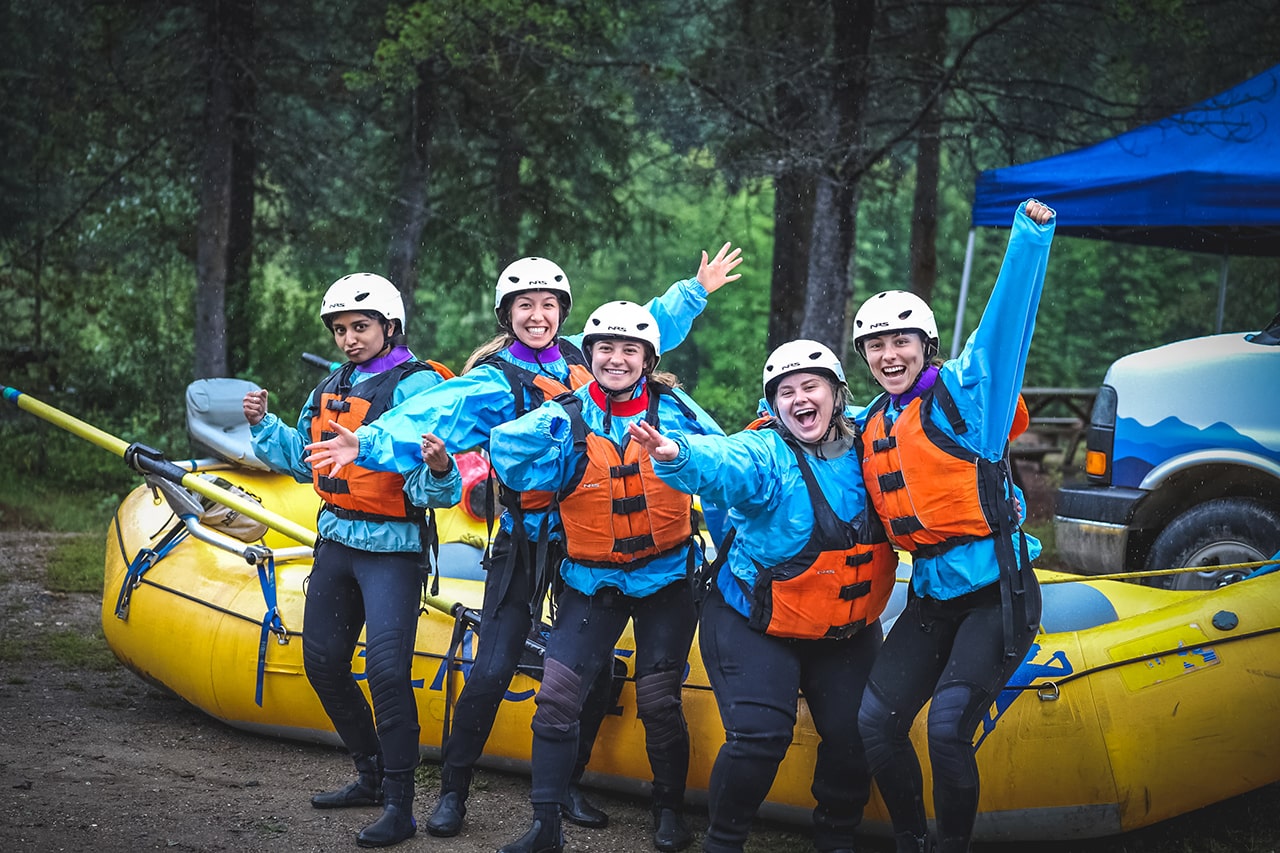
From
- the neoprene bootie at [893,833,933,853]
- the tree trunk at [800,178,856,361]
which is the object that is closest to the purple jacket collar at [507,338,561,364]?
the neoprene bootie at [893,833,933,853]

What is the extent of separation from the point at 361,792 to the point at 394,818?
0.37 m

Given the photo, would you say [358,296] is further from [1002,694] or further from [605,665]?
[1002,694]

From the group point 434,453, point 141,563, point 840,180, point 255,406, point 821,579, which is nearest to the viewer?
point 821,579

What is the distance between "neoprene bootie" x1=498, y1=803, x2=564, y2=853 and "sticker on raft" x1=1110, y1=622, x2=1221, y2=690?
5.85ft

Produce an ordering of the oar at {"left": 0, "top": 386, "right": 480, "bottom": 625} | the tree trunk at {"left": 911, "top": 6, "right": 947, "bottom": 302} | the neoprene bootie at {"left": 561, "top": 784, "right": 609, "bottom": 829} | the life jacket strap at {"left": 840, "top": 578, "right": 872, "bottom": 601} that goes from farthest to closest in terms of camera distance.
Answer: the tree trunk at {"left": 911, "top": 6, "right": 947, "bottom": 302}, the oar at {"left": 0, "top": 386, "right": 480, "bottom": 625}, the neoprene bootie at {"left": 561, "top": 784, "right": 609, "bottom": 829}, the life jacket strap at {"left": 840, "top": 578, "right": 872, "bottom": 601}

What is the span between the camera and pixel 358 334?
415 cm

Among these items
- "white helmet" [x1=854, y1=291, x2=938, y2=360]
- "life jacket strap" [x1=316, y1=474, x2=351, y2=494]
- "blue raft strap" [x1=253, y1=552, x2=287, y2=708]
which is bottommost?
"blue raft strap" [x1=253, y1=552, x2=287, y2=708]

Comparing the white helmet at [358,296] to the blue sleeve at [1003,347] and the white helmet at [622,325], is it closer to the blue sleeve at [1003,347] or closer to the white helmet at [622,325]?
the white helmet at [622,325]

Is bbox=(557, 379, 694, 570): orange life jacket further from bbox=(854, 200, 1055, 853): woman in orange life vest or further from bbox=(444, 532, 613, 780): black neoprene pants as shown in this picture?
bbox=(854, 200, 1055, 853): woman in orange life vest

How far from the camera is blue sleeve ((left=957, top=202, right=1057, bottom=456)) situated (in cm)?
330

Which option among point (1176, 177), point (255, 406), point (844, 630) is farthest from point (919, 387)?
point (1176, 177)

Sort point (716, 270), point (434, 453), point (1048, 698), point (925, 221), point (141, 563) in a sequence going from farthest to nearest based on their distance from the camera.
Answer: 1. point (925, 221)
2. point (141, 563)
3. point (716, 270)
4. point (1048, 698)
5. point (434, 453)

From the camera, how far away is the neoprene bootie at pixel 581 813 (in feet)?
13.7

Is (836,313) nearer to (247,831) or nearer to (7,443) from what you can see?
(247,831)
